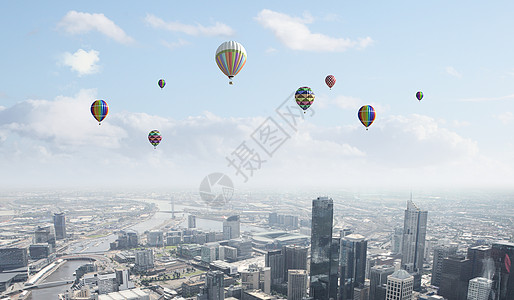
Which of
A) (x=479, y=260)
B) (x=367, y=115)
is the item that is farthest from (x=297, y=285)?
(x=367, y=115)

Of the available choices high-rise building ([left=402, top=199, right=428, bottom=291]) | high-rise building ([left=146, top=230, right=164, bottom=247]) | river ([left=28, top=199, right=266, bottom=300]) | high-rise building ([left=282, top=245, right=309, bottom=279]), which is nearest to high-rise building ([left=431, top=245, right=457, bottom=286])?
high-rise building ([left=402, top=199, right=428, bottom=291])

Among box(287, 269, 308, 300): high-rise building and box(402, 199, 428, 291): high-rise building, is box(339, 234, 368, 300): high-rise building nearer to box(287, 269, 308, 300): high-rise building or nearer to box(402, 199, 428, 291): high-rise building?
box(287, 269, 308, 300): high-rise building

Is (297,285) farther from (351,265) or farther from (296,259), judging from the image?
(351,265)

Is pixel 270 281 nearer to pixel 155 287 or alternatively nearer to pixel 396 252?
pixel 155 287

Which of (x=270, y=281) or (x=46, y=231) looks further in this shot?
(x=46, y=231)

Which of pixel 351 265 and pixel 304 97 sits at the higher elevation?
pixel 304 97

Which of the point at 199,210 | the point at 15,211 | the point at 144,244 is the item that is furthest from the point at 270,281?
the point at 15,211
